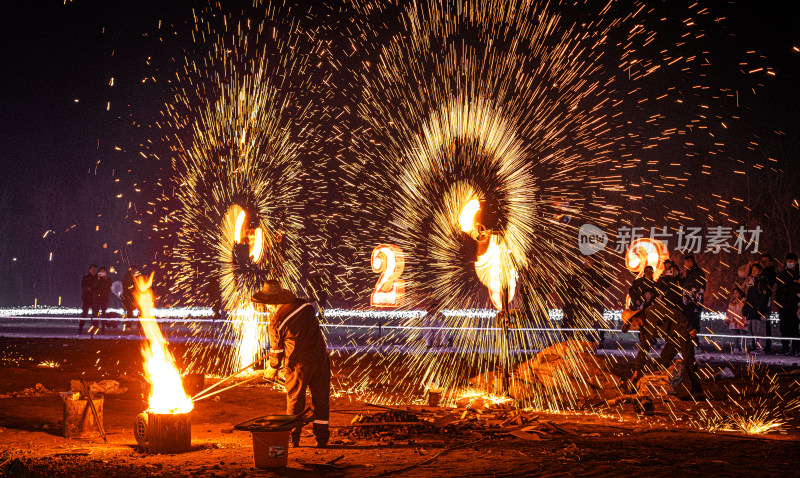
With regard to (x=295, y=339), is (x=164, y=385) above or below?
below

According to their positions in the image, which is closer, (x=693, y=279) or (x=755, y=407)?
(x=755, y=407)

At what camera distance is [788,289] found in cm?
1474

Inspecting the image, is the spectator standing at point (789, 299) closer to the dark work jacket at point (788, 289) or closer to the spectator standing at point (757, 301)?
the dark work jacket at point (788, 289)

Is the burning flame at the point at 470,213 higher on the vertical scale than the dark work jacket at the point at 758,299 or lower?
higher

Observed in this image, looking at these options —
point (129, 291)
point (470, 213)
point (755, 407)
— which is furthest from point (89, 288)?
point (755, 407)

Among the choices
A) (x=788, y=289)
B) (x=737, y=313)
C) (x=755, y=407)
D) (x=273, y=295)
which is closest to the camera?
(x=273, y=295)

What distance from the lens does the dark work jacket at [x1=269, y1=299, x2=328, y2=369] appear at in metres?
7.30

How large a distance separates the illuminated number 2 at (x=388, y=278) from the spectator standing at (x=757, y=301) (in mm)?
8577

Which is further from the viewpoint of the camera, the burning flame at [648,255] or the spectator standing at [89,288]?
the spectator standing at [89,288]

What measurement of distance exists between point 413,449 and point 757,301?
11483 millimetres

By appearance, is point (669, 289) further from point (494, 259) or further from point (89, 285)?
point (89, 285)

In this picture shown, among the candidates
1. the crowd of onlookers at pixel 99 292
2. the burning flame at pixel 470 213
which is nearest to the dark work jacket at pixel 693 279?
the burning flame at pixel 470 213

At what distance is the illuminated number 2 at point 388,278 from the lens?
18328mm

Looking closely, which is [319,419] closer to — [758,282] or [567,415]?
[567,415]
